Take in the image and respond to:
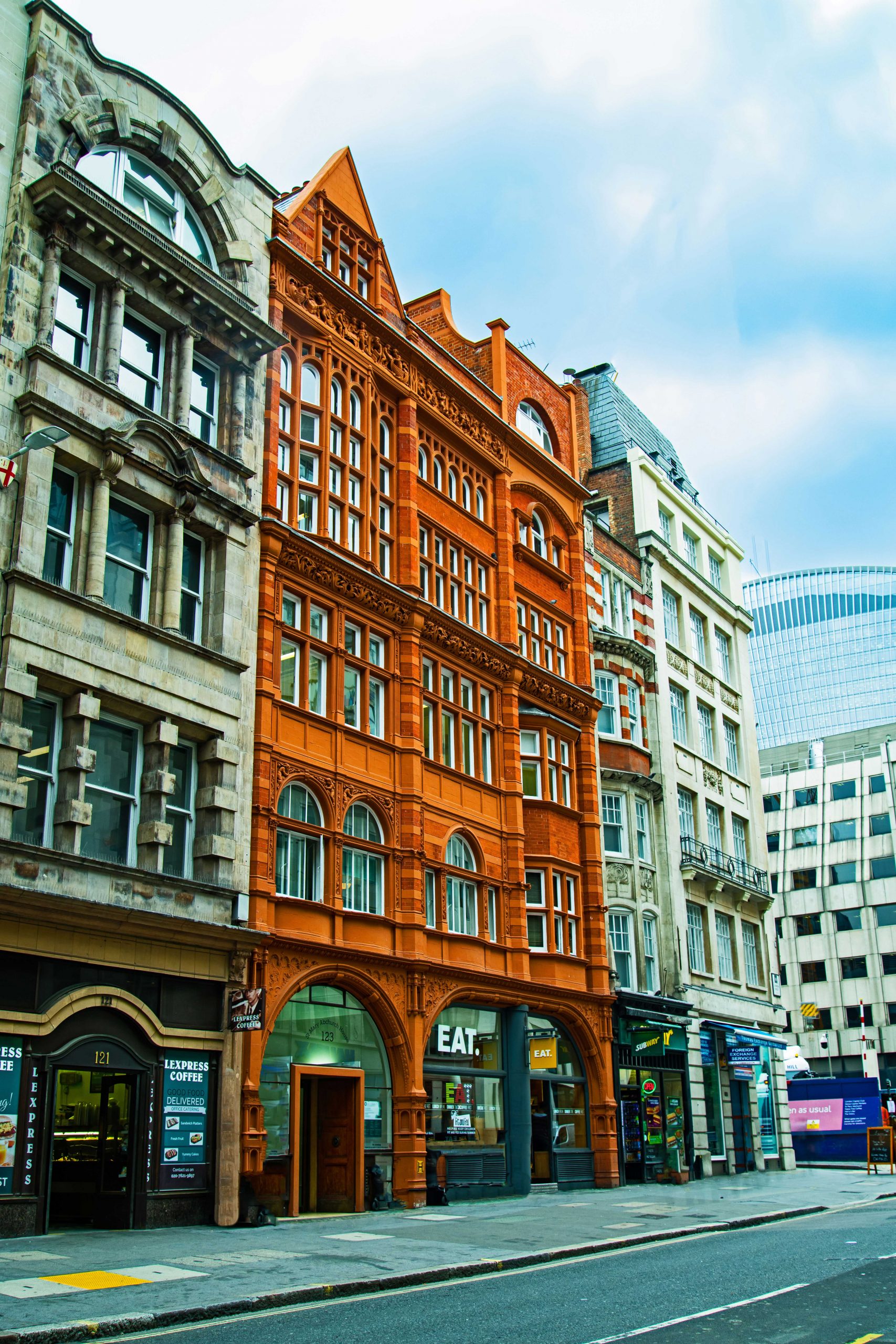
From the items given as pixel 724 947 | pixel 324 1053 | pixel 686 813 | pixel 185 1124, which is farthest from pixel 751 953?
pixel 185 1124

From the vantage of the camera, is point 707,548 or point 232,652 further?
point 707,548

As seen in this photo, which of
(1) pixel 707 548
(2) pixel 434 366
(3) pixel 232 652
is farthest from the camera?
(1) pixel 707 548

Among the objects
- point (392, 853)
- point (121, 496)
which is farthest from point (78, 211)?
point (392, 853)

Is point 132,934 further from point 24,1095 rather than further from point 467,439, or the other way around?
point 467,439

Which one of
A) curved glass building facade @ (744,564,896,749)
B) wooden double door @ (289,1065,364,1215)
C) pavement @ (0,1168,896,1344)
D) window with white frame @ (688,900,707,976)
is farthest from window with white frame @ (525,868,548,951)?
curved glass building facade @ (744,564,896,749)

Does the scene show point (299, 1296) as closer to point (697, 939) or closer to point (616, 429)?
point (697, 939)

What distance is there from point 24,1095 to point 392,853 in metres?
10.6

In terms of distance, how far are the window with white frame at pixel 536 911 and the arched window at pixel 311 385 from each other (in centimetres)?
1313

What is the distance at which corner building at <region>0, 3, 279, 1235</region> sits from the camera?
1839 cm

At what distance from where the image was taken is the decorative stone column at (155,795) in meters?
20.3

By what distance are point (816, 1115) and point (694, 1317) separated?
40402 millimetres

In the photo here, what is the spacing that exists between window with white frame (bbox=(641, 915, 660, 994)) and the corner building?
18214 millimetres

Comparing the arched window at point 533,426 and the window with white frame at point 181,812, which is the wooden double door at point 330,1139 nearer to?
the window with white frame at point 181,812

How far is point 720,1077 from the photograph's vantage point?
39.5 meters
